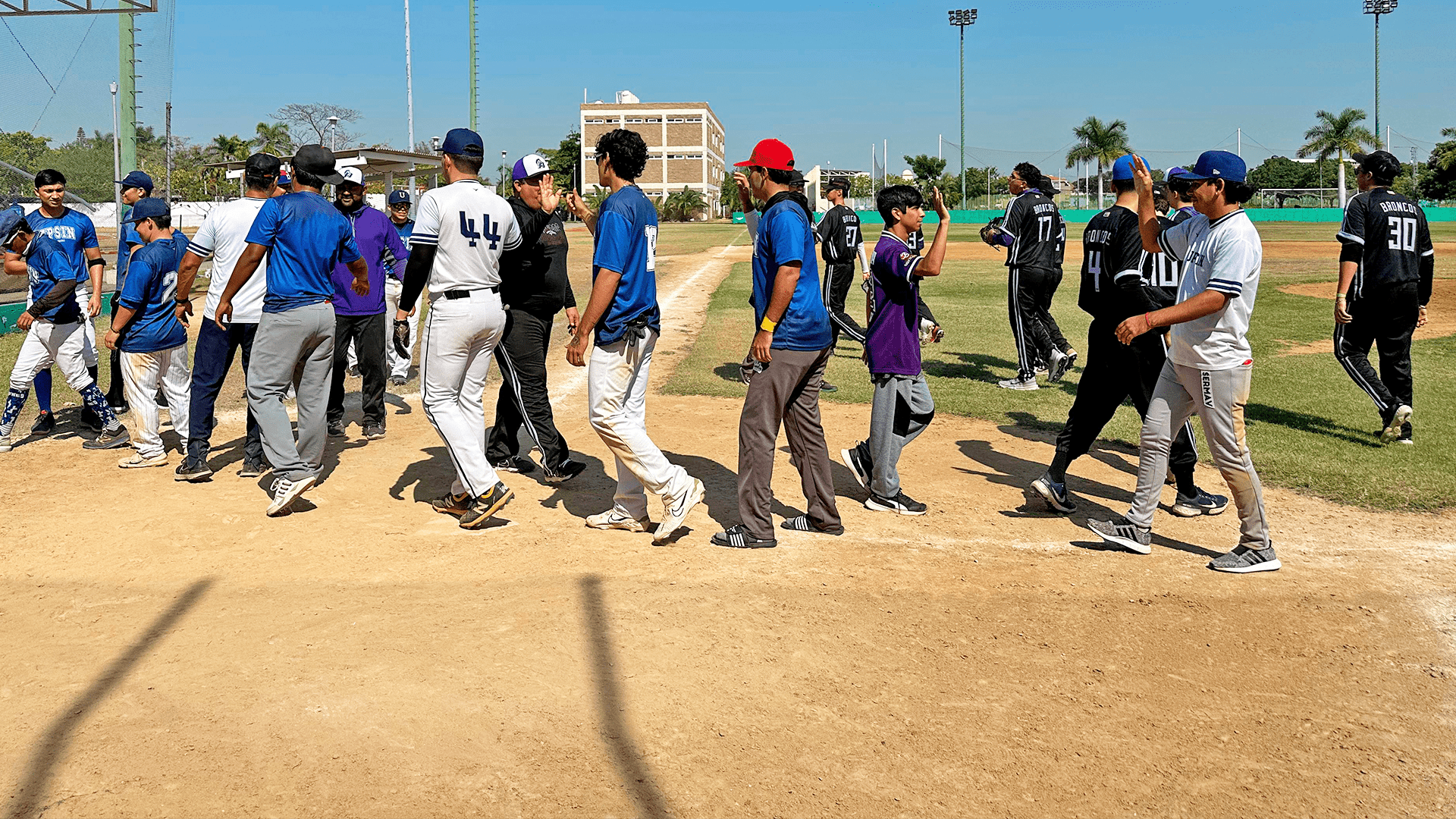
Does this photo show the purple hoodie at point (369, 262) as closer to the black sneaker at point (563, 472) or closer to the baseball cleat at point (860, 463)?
the black sneaker at point (563, 472)

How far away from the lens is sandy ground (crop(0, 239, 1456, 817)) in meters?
3.37

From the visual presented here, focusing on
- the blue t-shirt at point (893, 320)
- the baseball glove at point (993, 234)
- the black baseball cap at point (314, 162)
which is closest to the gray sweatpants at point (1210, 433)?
the blue t-shirt at point (893, 320)

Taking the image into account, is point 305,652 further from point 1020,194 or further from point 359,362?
point 1020,194

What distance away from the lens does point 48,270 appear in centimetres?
824

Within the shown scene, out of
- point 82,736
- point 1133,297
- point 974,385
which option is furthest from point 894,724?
point 974,385

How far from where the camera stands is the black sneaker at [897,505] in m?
6.54

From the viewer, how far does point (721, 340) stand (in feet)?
48.2

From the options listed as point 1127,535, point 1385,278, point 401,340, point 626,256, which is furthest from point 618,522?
point 1385,278

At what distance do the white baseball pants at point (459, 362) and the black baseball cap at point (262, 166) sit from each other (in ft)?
5.70

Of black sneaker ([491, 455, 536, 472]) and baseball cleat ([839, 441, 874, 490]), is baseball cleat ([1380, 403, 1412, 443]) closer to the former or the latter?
baseball cleat ([839, 441, 874, 490])

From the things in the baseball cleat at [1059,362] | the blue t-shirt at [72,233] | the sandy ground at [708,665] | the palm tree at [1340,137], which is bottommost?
the sandy ground at [708,665]

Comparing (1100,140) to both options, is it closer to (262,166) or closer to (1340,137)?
(1340,137)

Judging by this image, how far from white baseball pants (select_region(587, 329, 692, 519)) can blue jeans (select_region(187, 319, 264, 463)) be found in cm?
285

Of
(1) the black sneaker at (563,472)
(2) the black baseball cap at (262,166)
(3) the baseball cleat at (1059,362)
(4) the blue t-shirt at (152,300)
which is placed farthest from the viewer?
(3) the baseball cleat at (1059,362)
